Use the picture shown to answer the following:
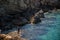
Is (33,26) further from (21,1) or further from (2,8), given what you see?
(21,1)

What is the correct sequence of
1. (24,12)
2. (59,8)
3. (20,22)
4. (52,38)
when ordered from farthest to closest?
(59,8) < (24,12) < (20,22) < (52,38)

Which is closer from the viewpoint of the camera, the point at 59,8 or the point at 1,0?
the point at 1,0

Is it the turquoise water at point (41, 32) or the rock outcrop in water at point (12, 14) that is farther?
the rock outcrop in water at point (12, 14)

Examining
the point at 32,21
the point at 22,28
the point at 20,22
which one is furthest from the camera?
the point at 32,21

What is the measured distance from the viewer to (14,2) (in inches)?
1549

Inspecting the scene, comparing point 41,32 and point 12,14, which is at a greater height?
point 12,14

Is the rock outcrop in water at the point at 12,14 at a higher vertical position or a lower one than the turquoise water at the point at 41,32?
higher

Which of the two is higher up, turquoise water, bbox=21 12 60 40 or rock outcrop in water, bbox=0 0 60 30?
rock outcrop in water, bbox=0 0 60 30

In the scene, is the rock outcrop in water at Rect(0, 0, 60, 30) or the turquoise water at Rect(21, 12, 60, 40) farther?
the rock outcrop in water at Rect(0, 0, 60, 30)

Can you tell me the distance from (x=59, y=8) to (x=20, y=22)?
86.8ft

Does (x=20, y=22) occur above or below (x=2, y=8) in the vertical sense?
below

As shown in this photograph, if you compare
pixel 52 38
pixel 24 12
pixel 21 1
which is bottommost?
pixel 52 38

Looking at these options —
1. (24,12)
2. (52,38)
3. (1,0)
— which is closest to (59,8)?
(24,12)

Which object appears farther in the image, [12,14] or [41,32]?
[12,14]
